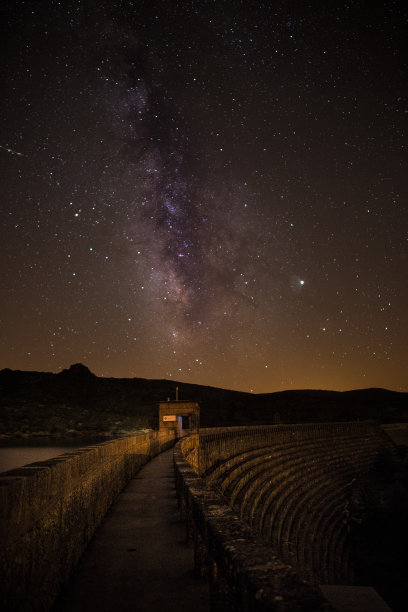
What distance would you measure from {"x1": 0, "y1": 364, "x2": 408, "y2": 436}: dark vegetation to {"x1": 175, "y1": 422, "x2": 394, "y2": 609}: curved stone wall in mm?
40064

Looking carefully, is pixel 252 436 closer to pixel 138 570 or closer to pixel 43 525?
pixel 138 570

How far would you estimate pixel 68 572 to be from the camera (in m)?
4.02

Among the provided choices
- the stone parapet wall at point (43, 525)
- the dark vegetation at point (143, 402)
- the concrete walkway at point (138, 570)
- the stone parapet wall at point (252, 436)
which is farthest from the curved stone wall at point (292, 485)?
the dark vegetation at point (143, 402)

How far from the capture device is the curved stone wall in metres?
20.2

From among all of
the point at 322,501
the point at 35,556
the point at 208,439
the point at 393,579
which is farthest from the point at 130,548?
the point at 322,501

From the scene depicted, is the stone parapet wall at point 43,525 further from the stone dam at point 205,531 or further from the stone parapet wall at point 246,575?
the stone parapet wall at point 246,575

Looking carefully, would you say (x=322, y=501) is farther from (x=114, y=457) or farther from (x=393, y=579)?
(x=114, y=457)

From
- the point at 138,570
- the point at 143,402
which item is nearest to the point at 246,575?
the point at 138,570

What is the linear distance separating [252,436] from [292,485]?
4.71 meters

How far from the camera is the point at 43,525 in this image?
324 cm

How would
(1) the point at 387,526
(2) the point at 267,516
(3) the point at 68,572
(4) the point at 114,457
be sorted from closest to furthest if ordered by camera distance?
(3) the point at 68,572, (4) the point at 114,457, (2) the point at 267,516, (1) the point at 387,526

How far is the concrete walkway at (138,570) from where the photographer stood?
360 cm

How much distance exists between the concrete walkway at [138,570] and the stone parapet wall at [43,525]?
0.21m

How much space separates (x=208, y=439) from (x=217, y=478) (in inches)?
137
